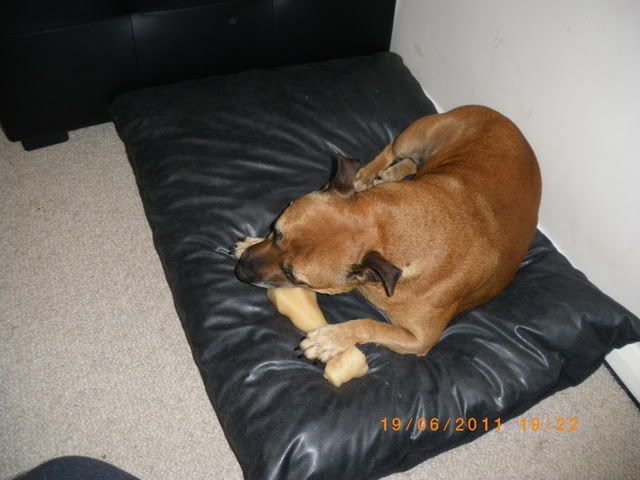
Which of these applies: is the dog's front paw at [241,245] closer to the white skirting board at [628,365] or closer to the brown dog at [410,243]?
the brown dog at [410,243]

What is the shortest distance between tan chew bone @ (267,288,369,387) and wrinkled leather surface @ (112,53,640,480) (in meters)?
0.07

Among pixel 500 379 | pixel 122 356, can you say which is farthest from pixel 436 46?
pixel 122 356

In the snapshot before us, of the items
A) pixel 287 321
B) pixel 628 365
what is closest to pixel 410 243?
pixel 287 321

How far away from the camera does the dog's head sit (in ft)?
7.11

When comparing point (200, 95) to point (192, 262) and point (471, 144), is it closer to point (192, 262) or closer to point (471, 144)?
point (192, 262)

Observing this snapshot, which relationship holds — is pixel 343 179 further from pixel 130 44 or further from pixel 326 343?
pixel 130 44

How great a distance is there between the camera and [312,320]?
2.48 metres

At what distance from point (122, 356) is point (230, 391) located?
844mm

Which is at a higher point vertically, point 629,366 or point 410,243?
point 410,243

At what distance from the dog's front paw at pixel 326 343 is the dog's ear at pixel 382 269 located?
1.36ft

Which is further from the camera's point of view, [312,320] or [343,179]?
[312,320]

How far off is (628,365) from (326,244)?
2.02m

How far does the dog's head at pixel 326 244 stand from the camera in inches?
85.3

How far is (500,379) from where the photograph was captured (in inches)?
98.8
